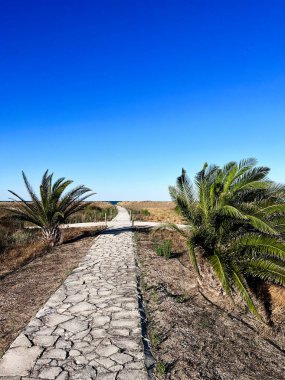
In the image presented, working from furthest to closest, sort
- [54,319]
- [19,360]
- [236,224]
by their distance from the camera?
1. [236,224]
2. [54,319]
3. [19,360]

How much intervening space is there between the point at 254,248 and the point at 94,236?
824 centimetres

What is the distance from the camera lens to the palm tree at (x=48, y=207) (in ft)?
35.7

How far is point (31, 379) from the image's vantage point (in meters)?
3.15

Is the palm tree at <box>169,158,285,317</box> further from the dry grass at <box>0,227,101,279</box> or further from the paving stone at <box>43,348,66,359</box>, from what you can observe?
the dry grass at <box>0,227,101,279</box>

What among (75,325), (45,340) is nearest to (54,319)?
(75,325)

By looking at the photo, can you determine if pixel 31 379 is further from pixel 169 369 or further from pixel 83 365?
pixel 169 369

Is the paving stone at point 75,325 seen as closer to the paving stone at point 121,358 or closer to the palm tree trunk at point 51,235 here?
the paving stone at point 121,358

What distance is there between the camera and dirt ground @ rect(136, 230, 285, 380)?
3.61 m

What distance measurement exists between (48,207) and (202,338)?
781 centimetres

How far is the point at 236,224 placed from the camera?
7.10 meters

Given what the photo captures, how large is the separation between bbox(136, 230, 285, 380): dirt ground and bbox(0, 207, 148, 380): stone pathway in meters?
0.31

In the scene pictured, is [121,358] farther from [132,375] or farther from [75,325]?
[75,325]

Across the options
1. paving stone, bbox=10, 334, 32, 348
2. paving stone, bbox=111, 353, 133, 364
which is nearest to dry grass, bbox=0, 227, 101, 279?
paving stone, bbox=10, 334, 32, 348

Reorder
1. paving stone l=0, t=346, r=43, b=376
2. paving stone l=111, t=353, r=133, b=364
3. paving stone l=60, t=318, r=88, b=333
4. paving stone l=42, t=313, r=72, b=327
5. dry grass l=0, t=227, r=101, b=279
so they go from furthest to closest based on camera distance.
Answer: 1. dry grass l=0, t=227, r=101, b=279
2. paving stone l=42, t=313, r=72, b=327
3. paving stone l=60, t=318, r=88, b=333
4. paving stone l=111, t=353, r=133, b=364
5. paving stone l=0, t=346, r=43, b=376
